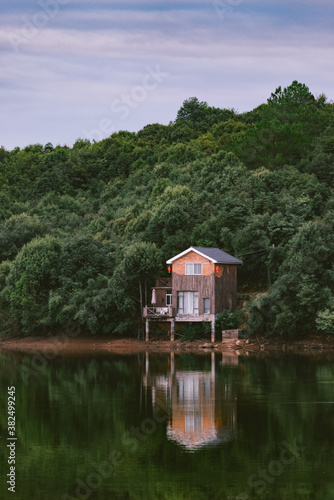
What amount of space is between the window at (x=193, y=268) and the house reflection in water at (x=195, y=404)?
51.1 feet

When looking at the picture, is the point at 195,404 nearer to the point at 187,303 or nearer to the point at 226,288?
the point at 187,303

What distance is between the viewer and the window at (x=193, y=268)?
55844mm

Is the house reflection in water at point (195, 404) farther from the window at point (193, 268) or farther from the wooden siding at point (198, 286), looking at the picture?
the window at point (193, 268)

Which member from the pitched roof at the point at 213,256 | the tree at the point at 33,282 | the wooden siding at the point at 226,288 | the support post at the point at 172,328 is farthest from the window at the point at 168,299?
the tree at the point at 33,282

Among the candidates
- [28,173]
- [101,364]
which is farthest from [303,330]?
[28,173]

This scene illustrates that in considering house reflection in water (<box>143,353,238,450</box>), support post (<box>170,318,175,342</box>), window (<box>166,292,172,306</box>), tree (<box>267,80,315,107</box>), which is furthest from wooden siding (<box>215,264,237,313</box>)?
tree (<box>267,80,315,107</box>)

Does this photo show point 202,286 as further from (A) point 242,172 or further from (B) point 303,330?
(A) point 242,172

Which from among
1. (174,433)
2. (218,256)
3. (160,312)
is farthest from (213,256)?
(174,433)

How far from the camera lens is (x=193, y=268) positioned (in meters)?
56.0

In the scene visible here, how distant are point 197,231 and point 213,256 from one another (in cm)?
671

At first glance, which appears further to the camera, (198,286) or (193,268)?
(193,268)

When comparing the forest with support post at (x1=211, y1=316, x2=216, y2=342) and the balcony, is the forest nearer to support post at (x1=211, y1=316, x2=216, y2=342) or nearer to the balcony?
the balcony

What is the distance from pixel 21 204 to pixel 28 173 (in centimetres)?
1463

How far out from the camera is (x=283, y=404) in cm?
2909
